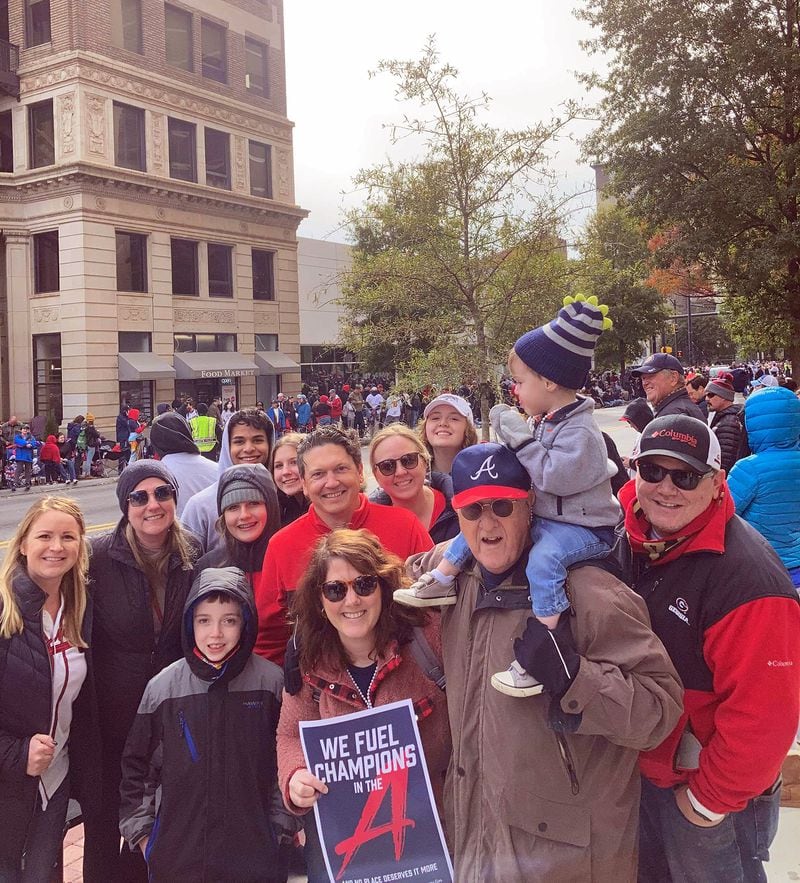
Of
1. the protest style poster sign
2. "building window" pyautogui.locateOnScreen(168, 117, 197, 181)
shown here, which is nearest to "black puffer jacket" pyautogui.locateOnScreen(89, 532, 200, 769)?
the protest style poster sign

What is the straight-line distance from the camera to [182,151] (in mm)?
31109

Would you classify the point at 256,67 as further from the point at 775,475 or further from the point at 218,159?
the point at 775,475

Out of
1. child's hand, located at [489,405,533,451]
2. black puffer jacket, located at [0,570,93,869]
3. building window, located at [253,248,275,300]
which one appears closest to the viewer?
child's hand, located at [489,405,533,451]

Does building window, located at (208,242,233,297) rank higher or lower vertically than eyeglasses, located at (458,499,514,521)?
higher

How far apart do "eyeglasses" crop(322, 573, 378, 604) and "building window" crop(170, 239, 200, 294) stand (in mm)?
30236

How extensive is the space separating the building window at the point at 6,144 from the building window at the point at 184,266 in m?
6.38

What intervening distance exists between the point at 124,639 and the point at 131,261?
2861 cm

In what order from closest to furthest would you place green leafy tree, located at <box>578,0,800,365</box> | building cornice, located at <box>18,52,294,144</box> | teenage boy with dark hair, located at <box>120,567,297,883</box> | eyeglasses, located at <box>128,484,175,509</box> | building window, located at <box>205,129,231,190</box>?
teenage boy with dark hair, located at <box>120,567,297,883</box>, eyeglasses, located at <box>128,484,175,509</box>, green leafy tree, located at <box>578,0,800,365</box>, building cornice, located at <box>18,52,294,144</box>, building window, located at <box>205,129,231,190</box>

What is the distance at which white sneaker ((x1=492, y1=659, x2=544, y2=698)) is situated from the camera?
217 centimetres

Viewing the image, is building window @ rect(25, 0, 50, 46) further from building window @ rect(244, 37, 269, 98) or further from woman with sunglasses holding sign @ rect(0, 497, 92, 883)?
woman with sunglasses holding sign @ rect(0, 497, 92, 883)

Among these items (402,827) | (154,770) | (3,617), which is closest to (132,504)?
(3,617)

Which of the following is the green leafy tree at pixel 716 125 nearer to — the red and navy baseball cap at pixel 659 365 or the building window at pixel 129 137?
the red and navy baseball cap at pixel 659 365

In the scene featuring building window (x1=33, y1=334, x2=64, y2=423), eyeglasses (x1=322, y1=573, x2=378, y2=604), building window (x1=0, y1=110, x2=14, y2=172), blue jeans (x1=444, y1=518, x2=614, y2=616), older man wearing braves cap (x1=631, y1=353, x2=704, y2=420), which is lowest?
eyeglasses (x1=322, y1=573, x2=378, y2=604)

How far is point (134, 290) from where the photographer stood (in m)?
29.5
